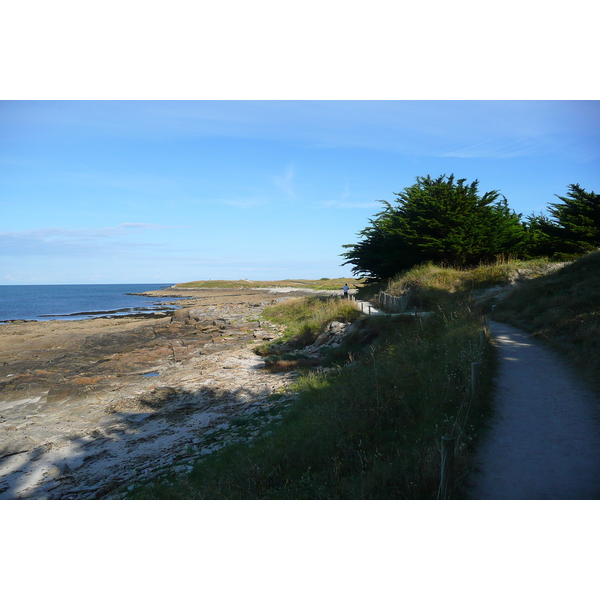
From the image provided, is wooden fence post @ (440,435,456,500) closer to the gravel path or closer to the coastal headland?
the gravel path

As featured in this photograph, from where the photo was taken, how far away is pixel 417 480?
4168 mm

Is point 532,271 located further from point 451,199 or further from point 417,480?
point 417,480

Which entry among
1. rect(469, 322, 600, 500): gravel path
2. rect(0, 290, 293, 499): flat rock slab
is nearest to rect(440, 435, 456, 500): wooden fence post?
rect(469, 322, 600, 500): gravel path

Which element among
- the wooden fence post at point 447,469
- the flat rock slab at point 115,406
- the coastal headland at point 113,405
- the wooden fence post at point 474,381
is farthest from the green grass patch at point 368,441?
the coastal headland at point 113,405

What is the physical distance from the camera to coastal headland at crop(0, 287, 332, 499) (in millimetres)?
7855

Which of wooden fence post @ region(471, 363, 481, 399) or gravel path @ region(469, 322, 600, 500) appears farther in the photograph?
wooden fence post @ region(471, 363, 481, 399)

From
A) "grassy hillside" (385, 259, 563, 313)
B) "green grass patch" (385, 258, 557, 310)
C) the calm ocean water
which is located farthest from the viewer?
the calm ocean water

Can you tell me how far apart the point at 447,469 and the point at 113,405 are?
1119 centimetres

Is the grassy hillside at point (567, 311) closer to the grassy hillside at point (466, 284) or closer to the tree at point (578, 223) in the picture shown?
the grassy hillside at point (466, 284)

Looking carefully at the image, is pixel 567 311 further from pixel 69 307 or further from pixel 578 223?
pixel 69 307

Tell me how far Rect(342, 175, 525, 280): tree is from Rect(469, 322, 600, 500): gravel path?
16.5 meters

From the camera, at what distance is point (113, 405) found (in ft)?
39.0

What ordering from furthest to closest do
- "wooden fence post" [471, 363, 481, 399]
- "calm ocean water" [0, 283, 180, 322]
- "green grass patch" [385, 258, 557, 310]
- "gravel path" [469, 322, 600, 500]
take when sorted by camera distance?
"calm ocean water" [0, 283, 180, 322] → "green grass patch" [385, 258, 557, 310] → "wooden fence post" [471, 363, 481, 399] → "gravel path" [469, 322, 600, 500]

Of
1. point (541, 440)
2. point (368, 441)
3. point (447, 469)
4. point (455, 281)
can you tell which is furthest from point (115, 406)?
point (455, 281)
